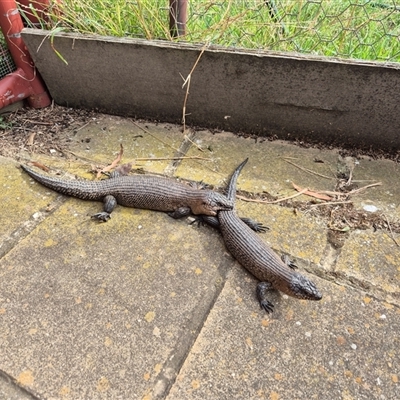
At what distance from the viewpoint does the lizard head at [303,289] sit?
2.20m

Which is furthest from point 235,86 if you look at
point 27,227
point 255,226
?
point 27,227

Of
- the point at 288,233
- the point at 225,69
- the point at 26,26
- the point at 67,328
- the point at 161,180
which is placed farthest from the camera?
the point at 26,26

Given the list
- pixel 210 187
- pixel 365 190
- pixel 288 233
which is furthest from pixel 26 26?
pixel 365 190

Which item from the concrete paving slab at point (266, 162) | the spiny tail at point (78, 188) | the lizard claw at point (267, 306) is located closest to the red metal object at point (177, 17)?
the concrete paving slab at point (266, 162)

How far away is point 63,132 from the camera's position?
12.2ft

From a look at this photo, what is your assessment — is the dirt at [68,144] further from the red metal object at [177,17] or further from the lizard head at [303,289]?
the red metal object at [177,17]

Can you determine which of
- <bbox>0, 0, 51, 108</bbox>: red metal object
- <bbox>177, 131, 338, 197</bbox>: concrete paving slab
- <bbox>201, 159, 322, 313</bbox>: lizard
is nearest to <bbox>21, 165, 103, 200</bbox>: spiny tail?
<bbox>177, 131, 338, 197</bbox>: concrete paving slab

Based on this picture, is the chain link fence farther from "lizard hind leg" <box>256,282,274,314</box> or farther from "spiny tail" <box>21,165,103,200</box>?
"lizard hind leg" <box>256,282,274,314</box>

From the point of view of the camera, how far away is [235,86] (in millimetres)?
3332

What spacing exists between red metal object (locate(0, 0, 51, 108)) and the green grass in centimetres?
33

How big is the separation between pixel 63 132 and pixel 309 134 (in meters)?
2.42

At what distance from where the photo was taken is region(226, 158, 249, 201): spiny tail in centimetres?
292

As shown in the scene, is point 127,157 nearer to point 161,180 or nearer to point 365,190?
point 161,180

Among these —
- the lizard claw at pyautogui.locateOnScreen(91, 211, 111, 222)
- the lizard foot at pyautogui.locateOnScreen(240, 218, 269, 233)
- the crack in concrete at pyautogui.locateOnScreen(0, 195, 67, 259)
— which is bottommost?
the lizard foot at pyautogui.locateOnScreen(240, 218, 269, 233)
